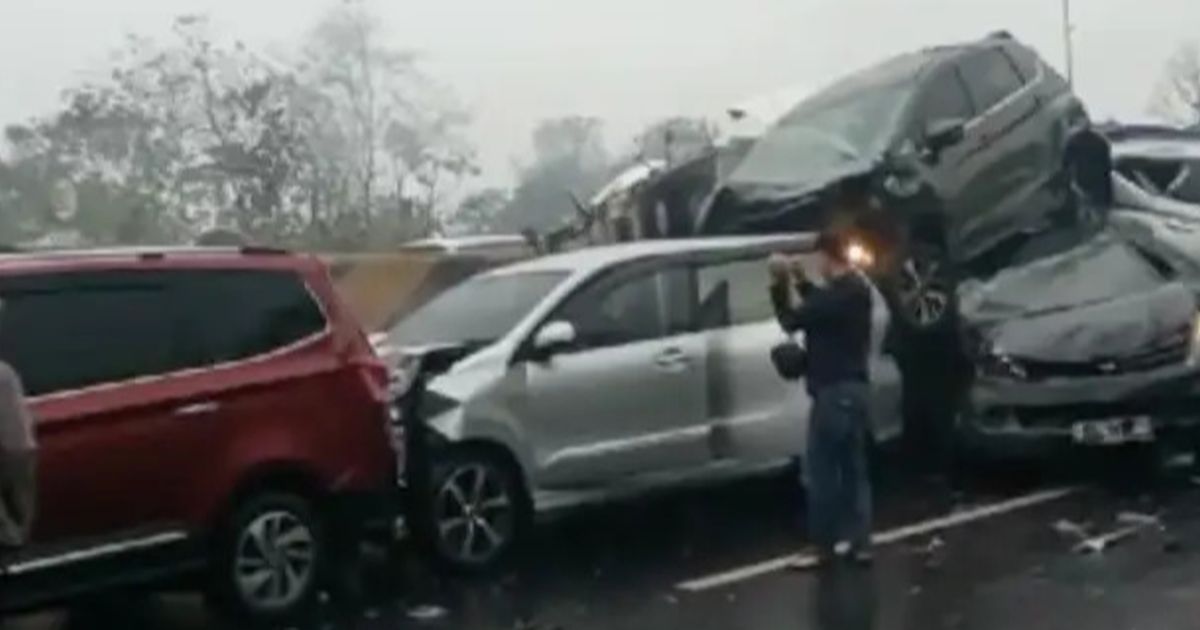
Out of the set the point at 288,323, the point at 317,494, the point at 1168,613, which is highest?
the point at 288,323

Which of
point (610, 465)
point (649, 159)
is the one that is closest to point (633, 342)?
point (610, 465)

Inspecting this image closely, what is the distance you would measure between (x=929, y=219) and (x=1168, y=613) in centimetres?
557

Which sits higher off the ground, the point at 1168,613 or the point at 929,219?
the point at 929,219

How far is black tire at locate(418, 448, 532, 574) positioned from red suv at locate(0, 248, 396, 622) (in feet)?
1.85

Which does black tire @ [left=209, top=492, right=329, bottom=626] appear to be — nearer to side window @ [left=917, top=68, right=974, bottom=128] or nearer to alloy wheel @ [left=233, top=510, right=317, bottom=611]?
alloy wheel @ [left=233, top=510, right=317, bottom=611]

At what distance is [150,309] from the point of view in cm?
921

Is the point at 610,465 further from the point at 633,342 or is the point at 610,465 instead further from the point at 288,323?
the point at 288,323

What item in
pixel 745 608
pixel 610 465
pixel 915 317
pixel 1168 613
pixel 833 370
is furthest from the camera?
pixel 915 317

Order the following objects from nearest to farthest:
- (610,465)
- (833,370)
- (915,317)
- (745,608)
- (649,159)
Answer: (745,608), (833,370), (610,465), (915,317), (649,159)

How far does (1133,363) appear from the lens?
480 inches

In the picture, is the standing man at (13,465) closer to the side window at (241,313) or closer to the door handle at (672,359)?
the side window at (241,313)

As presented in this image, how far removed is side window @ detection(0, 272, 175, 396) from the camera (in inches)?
344

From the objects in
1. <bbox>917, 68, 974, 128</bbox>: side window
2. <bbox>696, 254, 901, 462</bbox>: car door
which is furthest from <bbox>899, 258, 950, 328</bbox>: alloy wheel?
<bbox>696, 254, 901, 462</bbox>: car door

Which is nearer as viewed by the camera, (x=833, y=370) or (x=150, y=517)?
(x=150, y=517)
